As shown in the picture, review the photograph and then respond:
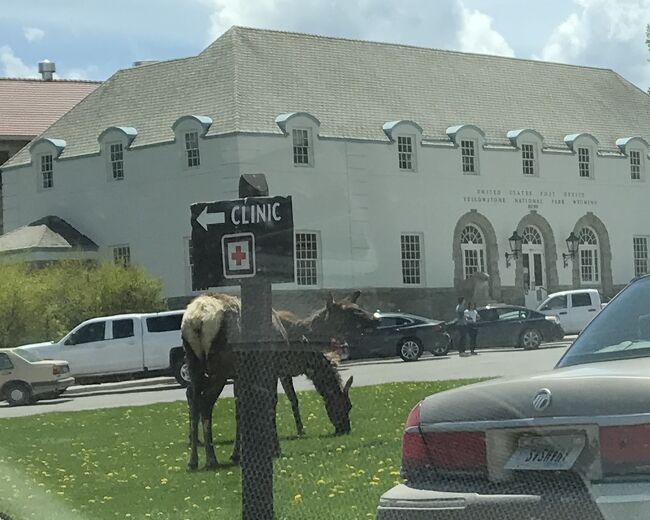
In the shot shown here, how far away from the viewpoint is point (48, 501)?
33.8ft

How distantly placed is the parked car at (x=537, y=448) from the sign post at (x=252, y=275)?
2.26 m

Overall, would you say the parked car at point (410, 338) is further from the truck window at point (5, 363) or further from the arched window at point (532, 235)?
the truck window at point (5, 363)

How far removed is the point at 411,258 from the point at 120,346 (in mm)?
7790

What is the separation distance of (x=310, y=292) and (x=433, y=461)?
15.3 m

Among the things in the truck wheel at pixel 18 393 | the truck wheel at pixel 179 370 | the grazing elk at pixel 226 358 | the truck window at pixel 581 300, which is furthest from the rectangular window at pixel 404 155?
the grazing elk at pixel 226 358

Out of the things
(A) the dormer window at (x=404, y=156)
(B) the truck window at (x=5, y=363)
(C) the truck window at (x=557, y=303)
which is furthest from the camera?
(A) the dormer window at (x=404, y=156)

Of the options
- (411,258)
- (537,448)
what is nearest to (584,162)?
(411,258)

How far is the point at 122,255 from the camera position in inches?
1316

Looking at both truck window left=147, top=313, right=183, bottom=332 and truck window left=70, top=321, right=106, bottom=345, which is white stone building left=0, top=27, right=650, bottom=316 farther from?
truck window left=70, top=321, right=106, bottom=345

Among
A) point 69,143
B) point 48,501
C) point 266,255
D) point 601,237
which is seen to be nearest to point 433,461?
point 266,255

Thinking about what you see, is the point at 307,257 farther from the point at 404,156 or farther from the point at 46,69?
the point at 46,69

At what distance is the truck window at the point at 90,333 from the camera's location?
2712cm

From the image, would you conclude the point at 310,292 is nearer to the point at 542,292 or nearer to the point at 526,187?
the point at 526,187

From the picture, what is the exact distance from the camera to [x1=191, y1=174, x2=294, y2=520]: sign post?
24.5 feet
